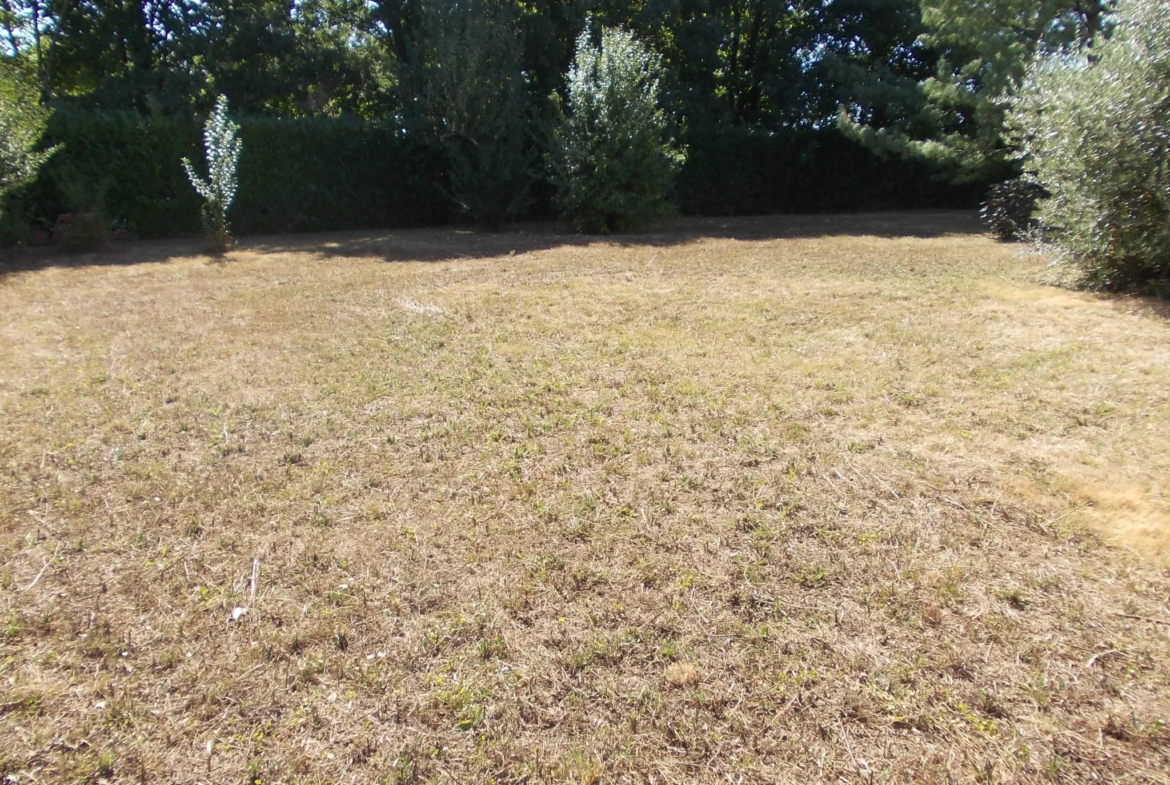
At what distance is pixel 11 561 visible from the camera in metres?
2.51

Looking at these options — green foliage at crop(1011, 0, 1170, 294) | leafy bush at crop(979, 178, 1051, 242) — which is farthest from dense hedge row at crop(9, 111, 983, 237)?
green foliage at crop(1011, 0, 1170, 294)

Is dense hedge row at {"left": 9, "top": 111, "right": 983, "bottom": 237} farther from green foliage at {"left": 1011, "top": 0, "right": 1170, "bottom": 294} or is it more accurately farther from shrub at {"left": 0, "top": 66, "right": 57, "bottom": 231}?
green foliage at {"left": 1011, "top": 0, "right": 1170, "bottom": 294}

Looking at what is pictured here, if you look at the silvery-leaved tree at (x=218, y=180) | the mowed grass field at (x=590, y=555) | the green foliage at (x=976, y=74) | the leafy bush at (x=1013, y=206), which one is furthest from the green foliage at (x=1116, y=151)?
the silvery-leaved tree at (x=218, y=180)

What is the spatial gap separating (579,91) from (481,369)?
8.05 metres

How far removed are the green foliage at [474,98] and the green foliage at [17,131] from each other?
5.63 metres

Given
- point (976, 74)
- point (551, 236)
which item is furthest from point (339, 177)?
point (976, 74)

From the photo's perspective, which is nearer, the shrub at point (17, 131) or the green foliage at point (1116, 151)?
the green foliage at point (1116, 151)

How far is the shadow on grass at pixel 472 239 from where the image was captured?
31.2 ft

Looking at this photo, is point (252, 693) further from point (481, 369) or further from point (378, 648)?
point (481, 369)

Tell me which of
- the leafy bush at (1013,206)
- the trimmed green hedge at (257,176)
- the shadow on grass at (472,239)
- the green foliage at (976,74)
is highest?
the green foliage at (976,74)

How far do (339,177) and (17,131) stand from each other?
5.14 metres

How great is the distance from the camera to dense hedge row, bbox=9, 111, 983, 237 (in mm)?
10641

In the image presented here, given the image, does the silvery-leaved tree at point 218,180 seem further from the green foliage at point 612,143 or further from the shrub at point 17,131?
the green foliage at point 612,143

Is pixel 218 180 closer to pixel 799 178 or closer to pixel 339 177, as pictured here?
pixel 339 177
